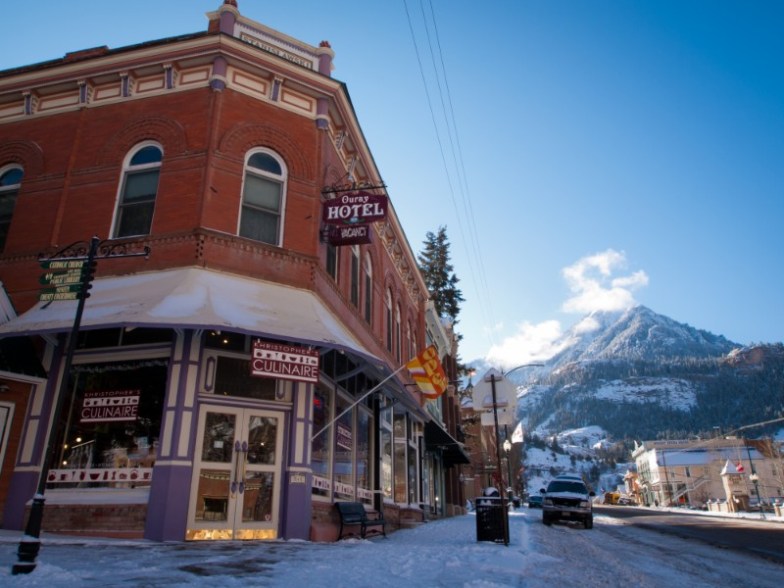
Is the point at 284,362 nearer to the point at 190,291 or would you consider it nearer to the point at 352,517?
the point at 190,291

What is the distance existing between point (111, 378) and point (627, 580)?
33.2 ft

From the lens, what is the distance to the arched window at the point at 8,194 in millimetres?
14188

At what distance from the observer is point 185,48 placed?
46.0 ft

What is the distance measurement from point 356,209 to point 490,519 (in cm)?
789

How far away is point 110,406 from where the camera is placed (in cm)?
1123

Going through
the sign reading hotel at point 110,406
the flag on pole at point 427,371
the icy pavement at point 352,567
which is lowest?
the icy pavement at point 352,567

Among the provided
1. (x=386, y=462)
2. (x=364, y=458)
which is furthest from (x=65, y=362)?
(x=386, y=462)

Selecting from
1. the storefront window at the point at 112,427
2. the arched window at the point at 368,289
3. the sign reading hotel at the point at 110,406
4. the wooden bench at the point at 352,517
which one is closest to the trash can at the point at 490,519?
the wooden bench at the point at 352,517

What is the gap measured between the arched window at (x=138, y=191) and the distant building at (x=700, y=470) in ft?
326

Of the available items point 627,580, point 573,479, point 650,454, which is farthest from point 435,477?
point 650,454

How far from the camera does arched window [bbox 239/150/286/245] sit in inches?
523

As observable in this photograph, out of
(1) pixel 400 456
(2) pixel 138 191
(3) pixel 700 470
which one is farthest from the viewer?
(3) pixel 700 470

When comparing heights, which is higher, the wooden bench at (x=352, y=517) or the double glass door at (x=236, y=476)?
the double glass door at (x=236, y=476)

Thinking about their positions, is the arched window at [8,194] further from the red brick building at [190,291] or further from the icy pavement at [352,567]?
the icy pavement at [352,567]
